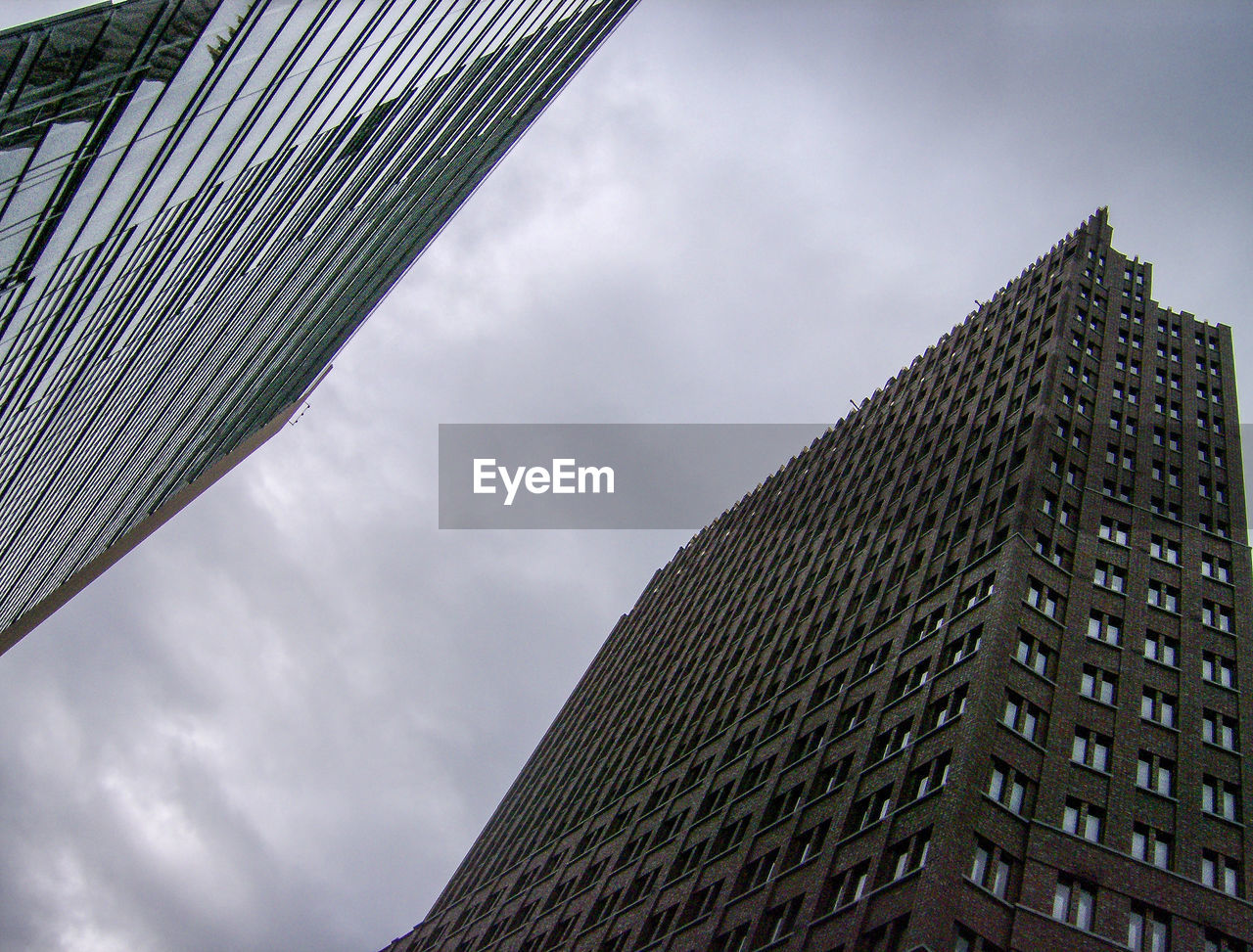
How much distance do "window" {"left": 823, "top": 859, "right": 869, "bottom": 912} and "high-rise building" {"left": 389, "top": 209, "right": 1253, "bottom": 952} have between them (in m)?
0.11

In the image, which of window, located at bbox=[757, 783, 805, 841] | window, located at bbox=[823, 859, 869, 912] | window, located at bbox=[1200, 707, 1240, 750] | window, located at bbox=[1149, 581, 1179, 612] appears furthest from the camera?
window, located at bbox=[1149, 581, 1179, 612]

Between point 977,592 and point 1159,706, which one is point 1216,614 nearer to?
point 1159,706

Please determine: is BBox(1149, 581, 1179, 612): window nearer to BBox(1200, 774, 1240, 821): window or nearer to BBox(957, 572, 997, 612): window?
BBox(957, 572, 997, 612): window

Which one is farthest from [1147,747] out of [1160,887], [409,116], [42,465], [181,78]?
[42,465]

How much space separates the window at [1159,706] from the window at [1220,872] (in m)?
6.31

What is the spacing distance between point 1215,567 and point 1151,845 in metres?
19.8

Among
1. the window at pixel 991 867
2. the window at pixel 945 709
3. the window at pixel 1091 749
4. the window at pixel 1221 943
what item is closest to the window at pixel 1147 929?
the window at pixel 1221 943

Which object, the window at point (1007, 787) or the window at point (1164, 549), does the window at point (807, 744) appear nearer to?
the window at point (1007, 787)

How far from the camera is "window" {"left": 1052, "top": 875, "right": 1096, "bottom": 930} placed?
3766 centimetres

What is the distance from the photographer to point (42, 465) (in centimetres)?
4712

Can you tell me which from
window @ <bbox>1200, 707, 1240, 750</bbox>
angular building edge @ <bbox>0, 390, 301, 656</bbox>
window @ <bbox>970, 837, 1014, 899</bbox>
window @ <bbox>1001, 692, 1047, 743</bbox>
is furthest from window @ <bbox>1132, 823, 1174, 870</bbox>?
angular building edge @ <bbox>0, 390, 301, 656</bbox>

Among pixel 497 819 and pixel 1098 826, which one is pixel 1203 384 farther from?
pixel 497 819

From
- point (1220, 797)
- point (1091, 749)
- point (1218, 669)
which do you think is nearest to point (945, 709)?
point (1091, 749)

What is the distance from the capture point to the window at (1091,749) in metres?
43.6
